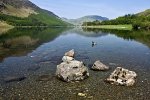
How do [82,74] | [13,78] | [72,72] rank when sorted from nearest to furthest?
[72,72], [82,74], [13,78]

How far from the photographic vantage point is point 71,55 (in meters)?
65.2

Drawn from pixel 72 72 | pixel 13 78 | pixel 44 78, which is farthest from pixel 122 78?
pixel 13 78

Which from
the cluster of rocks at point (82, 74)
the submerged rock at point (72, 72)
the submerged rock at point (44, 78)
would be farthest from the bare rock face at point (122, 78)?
the submerged rock at point (44, 78)

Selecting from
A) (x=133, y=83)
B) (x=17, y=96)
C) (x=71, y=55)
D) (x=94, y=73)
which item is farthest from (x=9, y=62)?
(x=133, y=83)

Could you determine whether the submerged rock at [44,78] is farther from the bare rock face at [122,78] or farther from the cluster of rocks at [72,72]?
the bare rock face at [122,78]

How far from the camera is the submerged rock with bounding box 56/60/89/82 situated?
42341 mm

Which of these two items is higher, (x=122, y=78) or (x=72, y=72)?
(x=72, y=72)

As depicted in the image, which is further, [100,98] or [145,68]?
[145,68]

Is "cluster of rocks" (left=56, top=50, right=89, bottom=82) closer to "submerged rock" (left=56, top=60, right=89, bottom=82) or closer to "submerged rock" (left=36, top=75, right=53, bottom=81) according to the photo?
"submerged rock" (left=56, top=60, right=89, bottom=82)

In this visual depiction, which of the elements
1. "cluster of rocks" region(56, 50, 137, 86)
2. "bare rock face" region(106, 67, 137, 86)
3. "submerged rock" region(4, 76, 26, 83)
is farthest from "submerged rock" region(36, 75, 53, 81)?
"bare rock face" region(106, 67, 137, 86)

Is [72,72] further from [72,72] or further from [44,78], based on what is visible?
[44,78]

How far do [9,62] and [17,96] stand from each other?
2587 cm

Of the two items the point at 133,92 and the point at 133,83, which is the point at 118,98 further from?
the point at 133,83

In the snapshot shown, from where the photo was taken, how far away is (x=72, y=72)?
140ft
